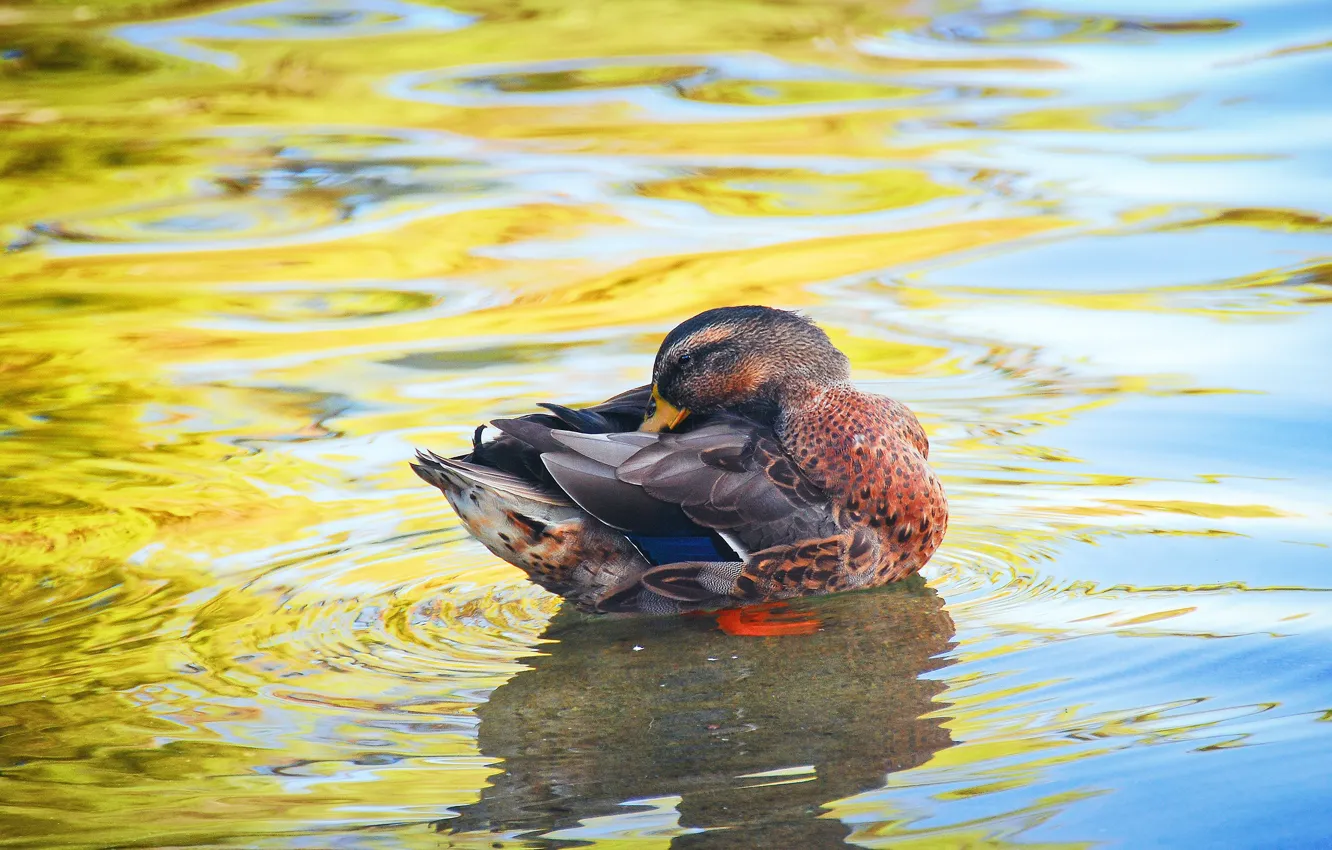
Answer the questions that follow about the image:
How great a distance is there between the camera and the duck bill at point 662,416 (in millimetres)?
5324

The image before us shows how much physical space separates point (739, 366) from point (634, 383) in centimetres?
176

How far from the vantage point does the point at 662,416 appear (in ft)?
17.5

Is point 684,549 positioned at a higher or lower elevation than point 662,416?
lower

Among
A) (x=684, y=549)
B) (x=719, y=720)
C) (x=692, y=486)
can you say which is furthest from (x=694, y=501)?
(x=719, y=720)

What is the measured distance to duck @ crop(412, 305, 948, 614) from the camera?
4953 millimetres

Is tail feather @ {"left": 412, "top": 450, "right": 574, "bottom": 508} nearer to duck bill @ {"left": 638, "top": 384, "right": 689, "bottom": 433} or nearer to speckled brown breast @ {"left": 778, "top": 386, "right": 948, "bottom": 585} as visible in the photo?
duck bill @ {"left": 638, "top": 384, "right": 689, "bottom": 433}

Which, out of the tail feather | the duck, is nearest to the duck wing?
the duck

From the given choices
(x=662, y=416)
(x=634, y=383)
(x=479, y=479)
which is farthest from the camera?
(x=634, y=383)

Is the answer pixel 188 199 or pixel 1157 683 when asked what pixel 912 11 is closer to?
pixel 188 199

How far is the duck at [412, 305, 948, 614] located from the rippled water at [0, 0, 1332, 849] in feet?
0.50

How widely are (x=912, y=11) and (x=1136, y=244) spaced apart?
5373mm

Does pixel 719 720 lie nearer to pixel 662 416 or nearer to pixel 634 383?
pixel 662 416

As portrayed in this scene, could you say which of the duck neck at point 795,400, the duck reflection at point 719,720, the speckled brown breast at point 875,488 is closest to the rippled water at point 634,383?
the duck reflection at point 719,720

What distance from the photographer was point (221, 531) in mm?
5738
